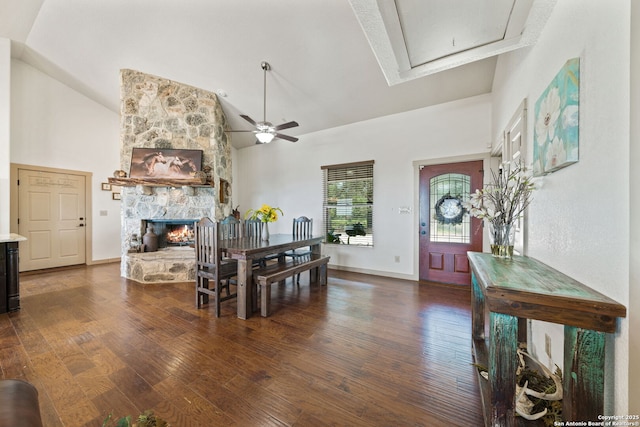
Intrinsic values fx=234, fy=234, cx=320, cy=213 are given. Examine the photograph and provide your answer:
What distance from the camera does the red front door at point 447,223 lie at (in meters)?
3.67

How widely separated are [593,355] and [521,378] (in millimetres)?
565

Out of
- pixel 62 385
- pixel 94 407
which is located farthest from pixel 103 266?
pixel 94 407

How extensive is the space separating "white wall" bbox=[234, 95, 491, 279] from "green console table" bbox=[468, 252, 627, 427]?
9.83 feet

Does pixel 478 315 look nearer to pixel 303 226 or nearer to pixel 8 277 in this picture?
pixel 303 226

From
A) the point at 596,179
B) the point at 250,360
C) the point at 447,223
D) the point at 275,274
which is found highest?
the point at 596,179

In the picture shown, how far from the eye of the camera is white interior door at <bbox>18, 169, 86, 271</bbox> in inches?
180

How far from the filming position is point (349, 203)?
4773mm

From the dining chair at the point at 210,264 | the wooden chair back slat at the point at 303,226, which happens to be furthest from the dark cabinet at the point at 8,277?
the wooden chair back slat at the point at 303,226

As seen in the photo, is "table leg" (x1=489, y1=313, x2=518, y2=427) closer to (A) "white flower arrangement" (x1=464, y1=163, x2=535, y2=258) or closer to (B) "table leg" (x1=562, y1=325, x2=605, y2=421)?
(B) "table leg" (x1=562, y1=325, x2=605, y2=421)

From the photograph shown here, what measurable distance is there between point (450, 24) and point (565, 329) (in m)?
1.66

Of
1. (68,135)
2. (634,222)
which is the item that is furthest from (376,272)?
(68,135)

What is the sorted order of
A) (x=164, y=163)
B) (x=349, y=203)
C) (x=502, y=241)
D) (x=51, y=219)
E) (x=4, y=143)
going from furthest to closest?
(x=51, y=219)
(x=349, y=203)
(x=164, y=163)
(x=4, y=143)
(x=502, y=241)

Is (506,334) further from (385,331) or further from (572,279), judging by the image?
(385,331)

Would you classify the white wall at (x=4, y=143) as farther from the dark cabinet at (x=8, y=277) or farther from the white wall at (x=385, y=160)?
the white wall at (x=385, y=160)
